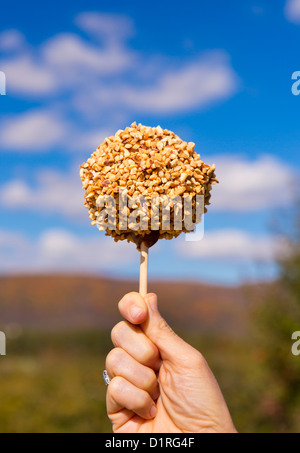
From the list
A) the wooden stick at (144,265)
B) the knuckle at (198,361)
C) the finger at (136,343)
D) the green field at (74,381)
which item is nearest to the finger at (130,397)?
the finger at (136,343)

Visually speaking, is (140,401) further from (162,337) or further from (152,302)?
(152,302)

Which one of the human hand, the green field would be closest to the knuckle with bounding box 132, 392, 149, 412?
the human hand

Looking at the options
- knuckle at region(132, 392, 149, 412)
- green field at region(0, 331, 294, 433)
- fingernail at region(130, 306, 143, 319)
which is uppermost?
fingernail at region(130, 306, 143, 319)

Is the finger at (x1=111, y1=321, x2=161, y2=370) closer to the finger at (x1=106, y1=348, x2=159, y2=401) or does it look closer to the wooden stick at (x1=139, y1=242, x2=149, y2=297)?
the finger at (x1=106, y1=348, x2=159, y2=401)

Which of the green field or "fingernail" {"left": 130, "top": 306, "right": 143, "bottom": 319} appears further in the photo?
the green field

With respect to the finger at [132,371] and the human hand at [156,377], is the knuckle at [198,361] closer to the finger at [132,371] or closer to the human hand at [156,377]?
the human hand at [156,377]
